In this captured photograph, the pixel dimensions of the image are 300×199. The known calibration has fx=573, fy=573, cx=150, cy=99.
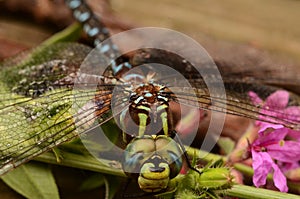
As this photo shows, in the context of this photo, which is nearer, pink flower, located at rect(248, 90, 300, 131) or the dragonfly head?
the dragonfly head

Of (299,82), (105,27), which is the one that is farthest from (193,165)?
(105,27)

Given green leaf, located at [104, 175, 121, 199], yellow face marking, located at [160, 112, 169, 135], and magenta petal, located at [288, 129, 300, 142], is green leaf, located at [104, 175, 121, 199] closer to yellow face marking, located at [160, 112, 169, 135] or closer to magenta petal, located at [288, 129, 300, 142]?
yellow face marking, located at [160, 112, 169, 135]

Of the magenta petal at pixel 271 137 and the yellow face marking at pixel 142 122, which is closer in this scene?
the yellow face marking at pixel 142 122

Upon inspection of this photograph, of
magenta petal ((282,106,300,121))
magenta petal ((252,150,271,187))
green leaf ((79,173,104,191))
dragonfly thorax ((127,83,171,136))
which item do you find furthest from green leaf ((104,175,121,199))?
magenta petal ((282,106,300,121))

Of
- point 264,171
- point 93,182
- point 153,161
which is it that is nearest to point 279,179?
point 264,171

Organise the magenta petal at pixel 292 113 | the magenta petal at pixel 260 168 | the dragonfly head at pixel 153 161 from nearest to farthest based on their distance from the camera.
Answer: the dragonfly head at pixel 153 161, the magenta petal at pixel 260 168, the magenta petal at pixel 292 113

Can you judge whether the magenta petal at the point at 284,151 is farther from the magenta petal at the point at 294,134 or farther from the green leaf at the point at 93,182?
the green leaf at the point at 93,182

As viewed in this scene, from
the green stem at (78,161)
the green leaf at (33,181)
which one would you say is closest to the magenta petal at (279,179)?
the green stem at (78,161)

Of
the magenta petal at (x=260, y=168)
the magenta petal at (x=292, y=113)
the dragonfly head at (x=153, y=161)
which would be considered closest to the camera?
the dragonfly head at (x=153, y=161)
